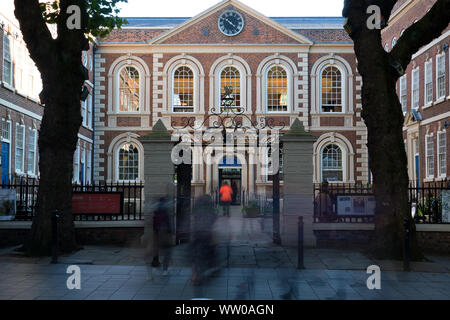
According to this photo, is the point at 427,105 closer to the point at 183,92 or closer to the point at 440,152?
the point at 440,152

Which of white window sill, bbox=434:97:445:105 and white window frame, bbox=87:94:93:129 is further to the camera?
white window frame, bbox=87:94:93:129

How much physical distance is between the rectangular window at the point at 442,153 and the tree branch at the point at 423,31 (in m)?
15.1

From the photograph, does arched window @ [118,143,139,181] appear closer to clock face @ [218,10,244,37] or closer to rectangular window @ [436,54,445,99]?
clock face @ [218,10,244,37]

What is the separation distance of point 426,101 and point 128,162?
1699 cm

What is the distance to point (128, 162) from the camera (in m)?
32.1

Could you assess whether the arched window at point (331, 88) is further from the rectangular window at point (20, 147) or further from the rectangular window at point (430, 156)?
the rectangular window at point (20, 147)

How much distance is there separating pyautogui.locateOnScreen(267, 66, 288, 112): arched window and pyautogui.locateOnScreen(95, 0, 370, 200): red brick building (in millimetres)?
59

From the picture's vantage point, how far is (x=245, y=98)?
1264 inches

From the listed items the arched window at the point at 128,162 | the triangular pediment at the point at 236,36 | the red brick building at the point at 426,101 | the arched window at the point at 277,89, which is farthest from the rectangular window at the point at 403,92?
the arched window at the point at 128,162

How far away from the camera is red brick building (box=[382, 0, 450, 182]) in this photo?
26438mm

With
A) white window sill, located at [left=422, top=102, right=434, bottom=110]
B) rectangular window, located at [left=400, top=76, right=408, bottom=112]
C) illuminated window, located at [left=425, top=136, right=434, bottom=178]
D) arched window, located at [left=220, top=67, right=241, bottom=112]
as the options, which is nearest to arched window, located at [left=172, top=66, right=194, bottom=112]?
arched window, located at [left=220, top=67, right=241, bottom=112]

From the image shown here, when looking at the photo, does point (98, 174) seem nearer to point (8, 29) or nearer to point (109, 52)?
point (109, 52)

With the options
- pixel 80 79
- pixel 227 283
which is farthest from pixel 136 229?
pixel 227 283

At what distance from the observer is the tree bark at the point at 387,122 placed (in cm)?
1222
